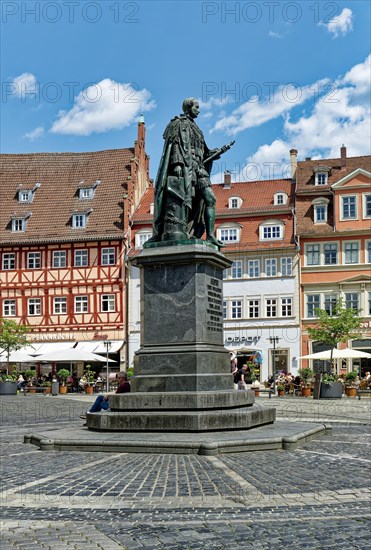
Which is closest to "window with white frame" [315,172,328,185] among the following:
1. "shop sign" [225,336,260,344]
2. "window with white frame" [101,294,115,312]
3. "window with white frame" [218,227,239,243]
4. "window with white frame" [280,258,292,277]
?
"window with white frame" [280,258,292,277]

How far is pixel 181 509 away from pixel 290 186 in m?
45.1

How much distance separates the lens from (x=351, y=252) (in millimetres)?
46750

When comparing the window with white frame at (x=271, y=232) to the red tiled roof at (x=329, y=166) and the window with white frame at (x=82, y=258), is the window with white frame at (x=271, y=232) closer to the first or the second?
the red tiled roof at (x=329, y=166)

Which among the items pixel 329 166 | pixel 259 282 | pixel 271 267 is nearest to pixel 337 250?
pixel 271 267

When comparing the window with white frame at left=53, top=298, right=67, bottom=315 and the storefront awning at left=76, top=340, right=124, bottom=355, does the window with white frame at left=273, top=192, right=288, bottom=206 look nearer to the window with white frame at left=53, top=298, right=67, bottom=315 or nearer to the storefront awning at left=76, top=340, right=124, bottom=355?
the storefront awning at left=76, top=340, right=124, bottom=355

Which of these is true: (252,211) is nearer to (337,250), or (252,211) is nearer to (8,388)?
(337,250)

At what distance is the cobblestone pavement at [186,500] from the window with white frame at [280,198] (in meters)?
39.3

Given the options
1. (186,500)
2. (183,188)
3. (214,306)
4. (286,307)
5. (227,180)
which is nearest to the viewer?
(186,500)

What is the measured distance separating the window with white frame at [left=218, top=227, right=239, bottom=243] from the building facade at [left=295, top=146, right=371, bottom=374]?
13.2 feet

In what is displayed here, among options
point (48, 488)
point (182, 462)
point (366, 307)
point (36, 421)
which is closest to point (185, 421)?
point (182, 462)

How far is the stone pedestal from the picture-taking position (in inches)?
439

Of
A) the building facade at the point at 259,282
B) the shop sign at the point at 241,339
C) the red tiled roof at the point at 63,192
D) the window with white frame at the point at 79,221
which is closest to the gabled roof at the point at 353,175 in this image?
the building facade at the point at 259,282

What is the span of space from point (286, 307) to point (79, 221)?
14.5 metres

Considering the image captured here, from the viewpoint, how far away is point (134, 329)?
4812 centimetres
